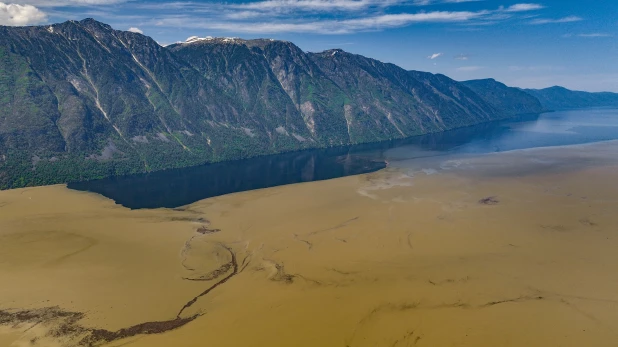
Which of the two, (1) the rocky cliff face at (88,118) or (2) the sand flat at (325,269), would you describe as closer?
(2) the sand flat at (325,269)

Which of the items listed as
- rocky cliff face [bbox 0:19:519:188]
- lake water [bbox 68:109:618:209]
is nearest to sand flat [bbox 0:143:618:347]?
lake water [bbox 68:109:618:209]

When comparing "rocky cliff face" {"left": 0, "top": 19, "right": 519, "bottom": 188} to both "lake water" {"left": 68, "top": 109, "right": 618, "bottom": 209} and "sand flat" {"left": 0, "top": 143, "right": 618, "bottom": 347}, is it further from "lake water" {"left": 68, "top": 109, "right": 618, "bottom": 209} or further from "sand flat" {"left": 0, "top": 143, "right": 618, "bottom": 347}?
"sand flat" {"left": 0, "top": 143, "right": 618, "bottom": 347}

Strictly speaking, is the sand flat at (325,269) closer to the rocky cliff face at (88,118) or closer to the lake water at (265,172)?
the lake water at (265,172)

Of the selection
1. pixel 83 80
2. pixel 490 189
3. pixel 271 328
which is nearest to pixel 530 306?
pixel 271 328

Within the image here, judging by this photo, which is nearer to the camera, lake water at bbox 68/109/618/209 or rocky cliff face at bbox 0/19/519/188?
lake water at bbox 68/109/618/209

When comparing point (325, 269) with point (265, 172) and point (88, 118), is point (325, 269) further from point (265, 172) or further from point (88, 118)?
point (88, 118)

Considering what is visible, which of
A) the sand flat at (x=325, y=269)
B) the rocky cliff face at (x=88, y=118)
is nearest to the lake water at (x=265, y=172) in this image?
the sand flat at (x=325, y=269)

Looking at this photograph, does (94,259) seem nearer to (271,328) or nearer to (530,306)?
(271,328)

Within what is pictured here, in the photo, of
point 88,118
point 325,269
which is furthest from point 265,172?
point 325,269
